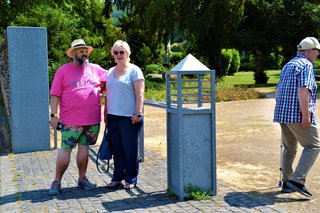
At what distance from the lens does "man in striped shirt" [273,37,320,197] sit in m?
5.28

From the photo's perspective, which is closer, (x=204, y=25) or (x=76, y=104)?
(x=76, y=104)

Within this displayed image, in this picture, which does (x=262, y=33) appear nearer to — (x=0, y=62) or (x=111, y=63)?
(x=111, y=63)

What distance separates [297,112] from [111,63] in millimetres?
24460

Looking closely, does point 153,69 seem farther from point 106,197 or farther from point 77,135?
point 106,197

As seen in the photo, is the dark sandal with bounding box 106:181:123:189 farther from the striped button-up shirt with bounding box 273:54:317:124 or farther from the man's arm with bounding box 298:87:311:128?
the man's arm with bounding box 298:87:311:128

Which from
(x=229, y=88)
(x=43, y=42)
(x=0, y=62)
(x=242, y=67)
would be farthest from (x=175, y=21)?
(x=242, y=67)

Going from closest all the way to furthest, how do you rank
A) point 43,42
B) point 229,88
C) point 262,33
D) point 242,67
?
1. point 43,42
2. point 229,88
3. point 262,33
4. point 242,67

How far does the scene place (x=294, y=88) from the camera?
5.39m

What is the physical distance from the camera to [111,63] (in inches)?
1152

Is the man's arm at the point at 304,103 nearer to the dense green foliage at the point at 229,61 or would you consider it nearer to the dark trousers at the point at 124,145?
the dark trousers at the point at 124,145

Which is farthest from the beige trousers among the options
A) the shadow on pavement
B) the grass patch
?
the grass patch

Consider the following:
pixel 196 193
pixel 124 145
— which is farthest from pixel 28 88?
pixel 196 193

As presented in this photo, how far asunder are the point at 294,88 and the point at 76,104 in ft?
8.25

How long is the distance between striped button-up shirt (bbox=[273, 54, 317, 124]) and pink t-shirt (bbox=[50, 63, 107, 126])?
219cm
